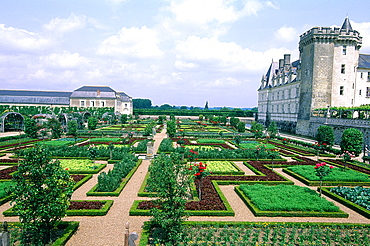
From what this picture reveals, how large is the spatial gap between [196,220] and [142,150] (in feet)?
49.1

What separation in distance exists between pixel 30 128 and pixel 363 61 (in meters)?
52.2

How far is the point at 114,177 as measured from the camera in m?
14.3

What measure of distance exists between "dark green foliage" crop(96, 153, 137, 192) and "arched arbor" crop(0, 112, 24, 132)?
31166 millimetres

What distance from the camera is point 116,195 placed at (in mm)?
13094

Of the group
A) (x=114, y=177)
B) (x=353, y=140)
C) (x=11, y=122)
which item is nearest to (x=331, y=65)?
(x=353, y=140)

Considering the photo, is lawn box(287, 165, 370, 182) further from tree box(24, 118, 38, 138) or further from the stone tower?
tree box(24, 118, 38, 138)

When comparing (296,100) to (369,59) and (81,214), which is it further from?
(81,214)

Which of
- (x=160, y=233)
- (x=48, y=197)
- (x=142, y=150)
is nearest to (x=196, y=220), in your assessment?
(x=160, y=233)

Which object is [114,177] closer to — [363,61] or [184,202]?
[184,202]

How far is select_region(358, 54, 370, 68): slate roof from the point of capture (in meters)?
40.0

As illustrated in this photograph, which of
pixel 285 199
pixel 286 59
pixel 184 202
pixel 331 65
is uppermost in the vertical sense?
pixel 286 59

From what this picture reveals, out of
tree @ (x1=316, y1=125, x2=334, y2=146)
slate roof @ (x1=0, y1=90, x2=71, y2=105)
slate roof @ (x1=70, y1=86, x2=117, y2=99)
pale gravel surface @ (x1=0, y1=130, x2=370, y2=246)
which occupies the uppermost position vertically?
slate roof @ (x1=70, y1=86, x2=117, y2=99)

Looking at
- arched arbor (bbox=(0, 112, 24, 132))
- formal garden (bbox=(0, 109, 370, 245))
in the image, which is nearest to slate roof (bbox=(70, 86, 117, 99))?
arched arbor (bbox=(0, 112, 24, 132))

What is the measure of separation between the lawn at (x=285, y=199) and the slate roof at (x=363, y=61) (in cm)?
3667
